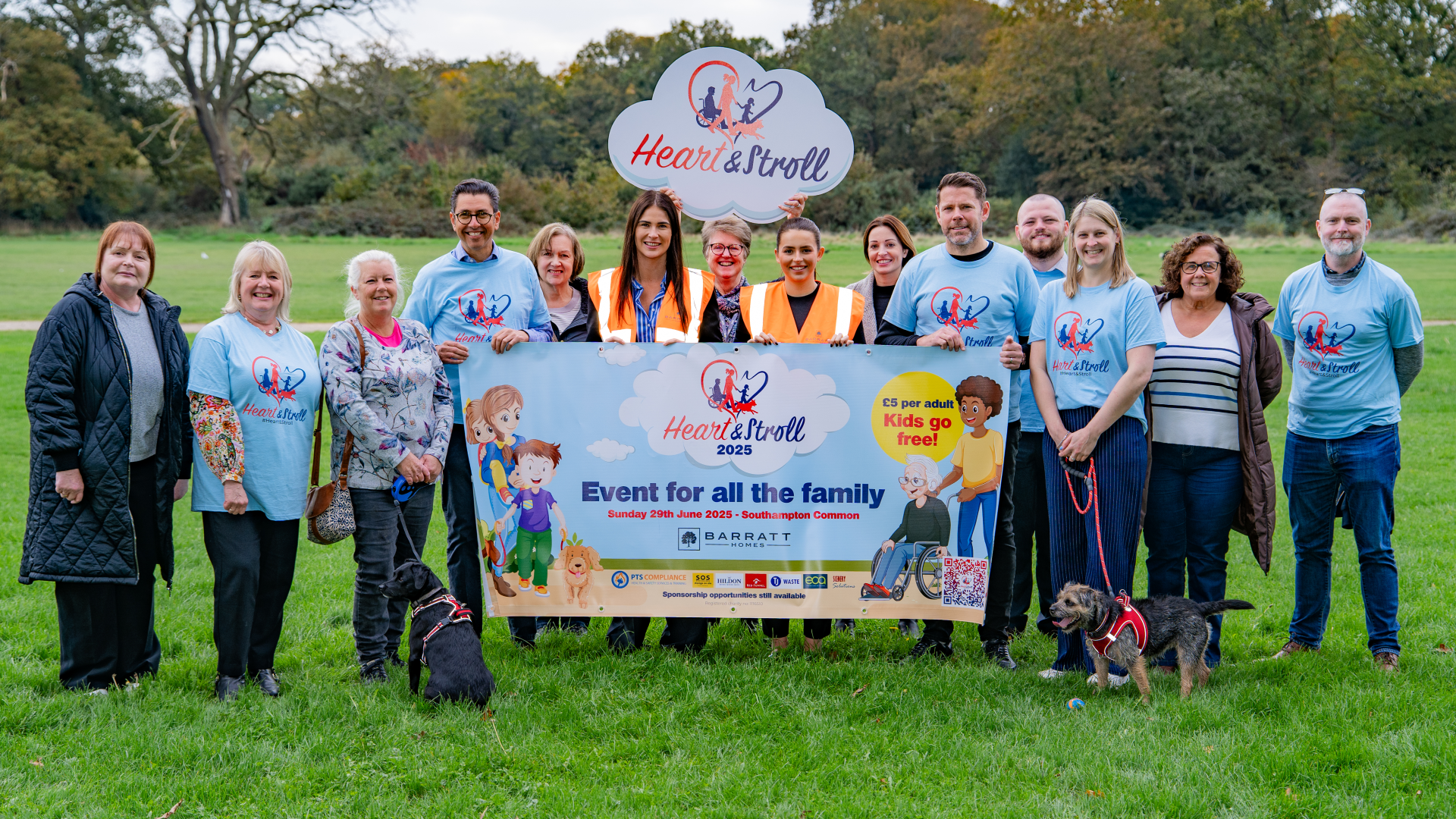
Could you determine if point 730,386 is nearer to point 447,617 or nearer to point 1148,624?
point 447,617

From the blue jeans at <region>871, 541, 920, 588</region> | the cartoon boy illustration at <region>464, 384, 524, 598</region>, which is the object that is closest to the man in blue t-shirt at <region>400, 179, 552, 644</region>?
the cartoon boy illustration at <region>464, 384, 524, 598</region>

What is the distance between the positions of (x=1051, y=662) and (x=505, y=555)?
2945 millimetres

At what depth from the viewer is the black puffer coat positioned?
14.4 feet

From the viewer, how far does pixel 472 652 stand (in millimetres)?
4602

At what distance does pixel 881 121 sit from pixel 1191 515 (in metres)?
55.2

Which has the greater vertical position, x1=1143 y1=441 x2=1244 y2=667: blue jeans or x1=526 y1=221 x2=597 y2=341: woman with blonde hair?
x1=526 y1=221 x2=597 y2=341: woman with blonde hair

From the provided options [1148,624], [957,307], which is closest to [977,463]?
[957,307]

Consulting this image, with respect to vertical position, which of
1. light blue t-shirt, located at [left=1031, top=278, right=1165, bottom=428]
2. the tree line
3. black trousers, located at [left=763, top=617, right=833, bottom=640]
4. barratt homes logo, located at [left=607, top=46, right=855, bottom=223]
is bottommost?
black trousers, located at [left=763, top=617, right=833, bottom=640]

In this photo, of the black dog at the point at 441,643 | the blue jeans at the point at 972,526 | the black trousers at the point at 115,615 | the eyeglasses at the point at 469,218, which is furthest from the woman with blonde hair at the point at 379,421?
the blue jeans at the point at 972,526

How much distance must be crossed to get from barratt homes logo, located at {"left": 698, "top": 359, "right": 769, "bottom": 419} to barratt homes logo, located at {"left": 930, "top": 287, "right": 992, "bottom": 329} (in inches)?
37.5

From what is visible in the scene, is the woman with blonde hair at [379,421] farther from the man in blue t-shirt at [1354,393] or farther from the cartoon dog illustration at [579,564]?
the man in blue t-shirt at [1354,393]

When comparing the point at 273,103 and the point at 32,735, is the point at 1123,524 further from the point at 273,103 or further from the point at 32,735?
the point at 273,103

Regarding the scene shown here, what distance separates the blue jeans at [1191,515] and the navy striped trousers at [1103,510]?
0.18 m

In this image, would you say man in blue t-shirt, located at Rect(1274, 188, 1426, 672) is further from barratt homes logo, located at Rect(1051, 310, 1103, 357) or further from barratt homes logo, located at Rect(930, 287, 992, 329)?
barratt homes logo, located at Rect(930, 287, 992, 329)
